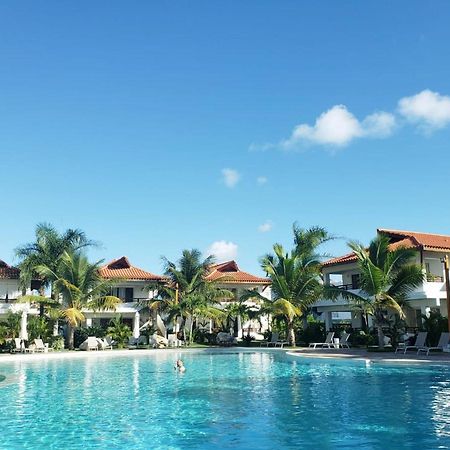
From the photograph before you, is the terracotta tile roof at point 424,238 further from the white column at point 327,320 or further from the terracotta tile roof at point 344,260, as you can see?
the white column at point 327,320

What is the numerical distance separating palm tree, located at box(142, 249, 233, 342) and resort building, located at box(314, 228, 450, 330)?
7.48 meters

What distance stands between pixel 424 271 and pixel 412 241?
12.0ft

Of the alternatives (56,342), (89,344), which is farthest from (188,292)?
(56,342)

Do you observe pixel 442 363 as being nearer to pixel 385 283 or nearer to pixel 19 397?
pixel 385 283

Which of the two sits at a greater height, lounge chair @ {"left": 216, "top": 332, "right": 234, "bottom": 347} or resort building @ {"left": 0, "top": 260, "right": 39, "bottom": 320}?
resort building @ {"left": 0, "top": 260, "right": 39, "bottom": 320}

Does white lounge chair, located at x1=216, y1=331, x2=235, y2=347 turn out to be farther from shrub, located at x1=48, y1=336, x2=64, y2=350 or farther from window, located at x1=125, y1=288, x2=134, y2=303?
shrub, located at x1=48, y1=336, x2=64, y2=350

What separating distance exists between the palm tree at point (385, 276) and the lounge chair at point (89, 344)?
15.9 m

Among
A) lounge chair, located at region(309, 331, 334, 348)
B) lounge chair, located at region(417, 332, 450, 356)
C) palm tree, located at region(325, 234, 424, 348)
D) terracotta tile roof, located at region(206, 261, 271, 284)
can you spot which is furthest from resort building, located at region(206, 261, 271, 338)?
lounge chair, located at region(417, 332, 450, 356)

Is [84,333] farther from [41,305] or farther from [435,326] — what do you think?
[435,326]

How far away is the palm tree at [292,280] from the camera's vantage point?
31203mm

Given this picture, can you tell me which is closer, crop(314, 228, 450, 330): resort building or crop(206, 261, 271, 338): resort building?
crop(314, 228, 450, 330): resort building

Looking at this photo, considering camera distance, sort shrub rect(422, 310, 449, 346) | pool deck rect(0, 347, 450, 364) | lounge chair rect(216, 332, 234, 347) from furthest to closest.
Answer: lounge chair rect(216, 332, 234, 347), shrub rect(422, 310, 449, 346), pool deck rect(0, 347, 450, 364)

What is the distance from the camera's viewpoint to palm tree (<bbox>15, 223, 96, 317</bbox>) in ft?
113

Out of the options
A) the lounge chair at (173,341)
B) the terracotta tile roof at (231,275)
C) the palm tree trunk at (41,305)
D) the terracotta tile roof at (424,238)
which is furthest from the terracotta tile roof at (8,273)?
the terracotta tile roof at (424,238)
